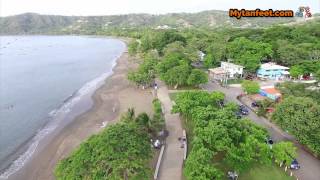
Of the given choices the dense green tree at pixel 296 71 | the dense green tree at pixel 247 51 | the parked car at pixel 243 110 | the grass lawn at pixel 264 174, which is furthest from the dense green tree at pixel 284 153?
the dense green tree at pixel 247 51

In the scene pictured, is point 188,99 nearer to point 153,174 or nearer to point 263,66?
point 153,174

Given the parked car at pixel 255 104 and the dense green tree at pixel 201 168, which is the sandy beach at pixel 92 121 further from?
the parked car at pixel 255 104

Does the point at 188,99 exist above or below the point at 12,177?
above

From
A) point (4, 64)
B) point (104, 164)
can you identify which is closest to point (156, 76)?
point (104, 164)

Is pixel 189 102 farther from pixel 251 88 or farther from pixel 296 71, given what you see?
pixel 296 71

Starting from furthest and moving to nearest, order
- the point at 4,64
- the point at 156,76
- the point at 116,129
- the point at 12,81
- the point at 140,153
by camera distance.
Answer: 1. the point at 4,64
2. the point at 12,81
3. the point at 156,76
4. the point at 116,129
5. the point at 140,153

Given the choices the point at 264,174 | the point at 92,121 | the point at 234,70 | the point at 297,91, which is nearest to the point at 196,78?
the point at 234,70

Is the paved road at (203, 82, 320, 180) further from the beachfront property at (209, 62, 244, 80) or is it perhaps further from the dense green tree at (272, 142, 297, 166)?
the beachfront property at (209, 62, 244, 80)
